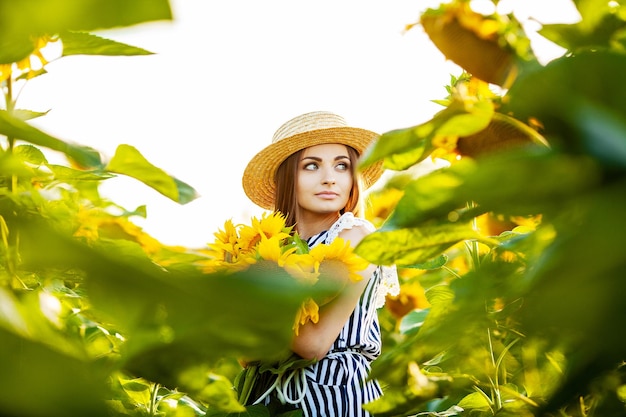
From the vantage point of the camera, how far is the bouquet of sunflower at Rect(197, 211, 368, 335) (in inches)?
42.3

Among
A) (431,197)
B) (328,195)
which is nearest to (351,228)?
(328,195)

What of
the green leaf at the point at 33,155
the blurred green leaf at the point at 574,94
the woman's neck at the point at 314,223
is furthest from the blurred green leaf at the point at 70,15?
the woman's neck at the point at 314,223

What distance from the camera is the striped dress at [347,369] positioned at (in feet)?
5.57

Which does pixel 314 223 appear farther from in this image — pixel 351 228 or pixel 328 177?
pixel 351 228

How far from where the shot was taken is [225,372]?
111 centimetres

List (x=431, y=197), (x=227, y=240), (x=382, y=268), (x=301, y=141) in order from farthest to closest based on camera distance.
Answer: (x=301, y=141) → (x=382, y=268) → (x=227, y=240) → (x=431, y=197)

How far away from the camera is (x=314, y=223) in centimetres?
216

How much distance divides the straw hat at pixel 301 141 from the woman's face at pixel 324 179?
0.03 metres

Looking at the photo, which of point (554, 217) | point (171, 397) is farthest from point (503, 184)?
point (171, 397)

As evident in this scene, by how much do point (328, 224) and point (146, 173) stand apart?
67.2 inches

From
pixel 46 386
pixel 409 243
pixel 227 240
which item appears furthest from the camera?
pixel 227 240

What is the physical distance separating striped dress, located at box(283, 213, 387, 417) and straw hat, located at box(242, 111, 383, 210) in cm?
35

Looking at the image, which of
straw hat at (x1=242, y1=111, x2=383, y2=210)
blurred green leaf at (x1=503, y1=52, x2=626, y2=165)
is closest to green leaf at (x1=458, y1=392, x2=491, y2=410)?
blurred green leaf at (x1=503, y1=52, x2=626, y2=165)

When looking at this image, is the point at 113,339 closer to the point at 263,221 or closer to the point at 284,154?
the point at 263,221
